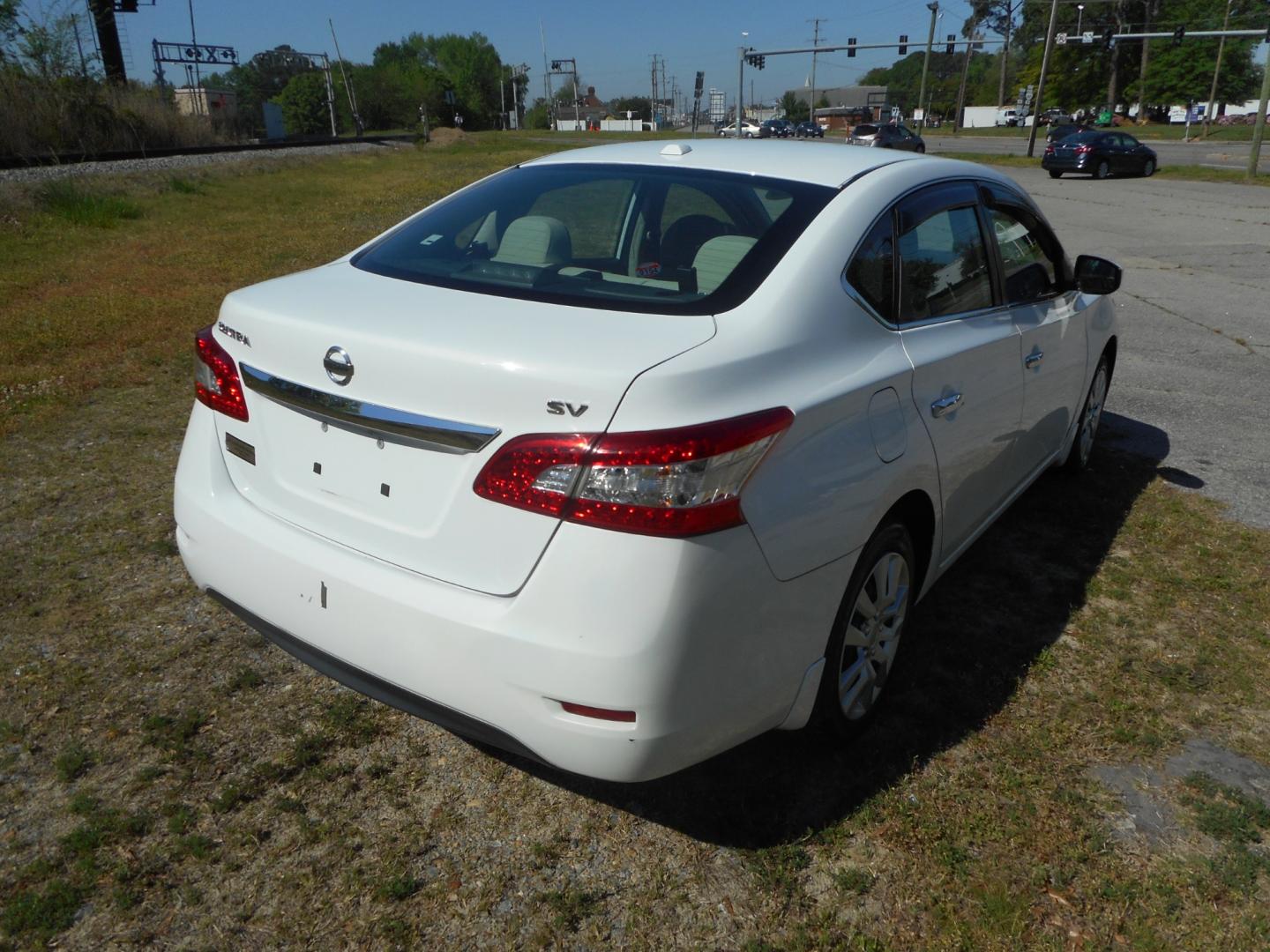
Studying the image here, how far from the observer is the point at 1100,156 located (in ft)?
96.3

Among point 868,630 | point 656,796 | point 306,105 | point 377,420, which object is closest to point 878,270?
point 868,630

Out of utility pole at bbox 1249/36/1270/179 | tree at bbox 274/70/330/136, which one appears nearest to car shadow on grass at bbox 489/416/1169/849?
utility pole at bbox 1249/36/1270/179

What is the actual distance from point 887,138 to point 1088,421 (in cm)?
4140

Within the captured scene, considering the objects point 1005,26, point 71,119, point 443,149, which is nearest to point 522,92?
point 1005,26

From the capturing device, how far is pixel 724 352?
2232 millimetres

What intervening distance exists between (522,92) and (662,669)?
507ft

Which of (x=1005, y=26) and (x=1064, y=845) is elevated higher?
(x=1005, y=26)

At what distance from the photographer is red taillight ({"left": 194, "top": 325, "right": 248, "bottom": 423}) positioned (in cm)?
268

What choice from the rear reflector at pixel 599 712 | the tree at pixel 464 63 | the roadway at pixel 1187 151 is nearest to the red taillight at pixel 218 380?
the rear reflector at pixel 599 712

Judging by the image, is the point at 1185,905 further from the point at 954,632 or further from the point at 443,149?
the point at 443,149

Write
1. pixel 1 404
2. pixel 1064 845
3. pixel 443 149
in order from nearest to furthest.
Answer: pixel 1064 845 < pixel 1 404 < pixel 443 149

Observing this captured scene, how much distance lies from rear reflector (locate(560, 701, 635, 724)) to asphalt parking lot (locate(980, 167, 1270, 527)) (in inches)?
157

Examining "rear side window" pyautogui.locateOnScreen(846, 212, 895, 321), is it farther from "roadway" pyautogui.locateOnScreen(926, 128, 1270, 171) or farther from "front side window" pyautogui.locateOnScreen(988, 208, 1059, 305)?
"roadway" pyautogui.locateOnScreen(926, 128, 1270, 171)

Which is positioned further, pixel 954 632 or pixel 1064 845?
pixel 954 632
